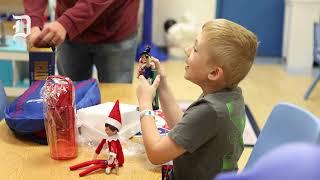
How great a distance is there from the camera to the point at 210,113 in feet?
4.03

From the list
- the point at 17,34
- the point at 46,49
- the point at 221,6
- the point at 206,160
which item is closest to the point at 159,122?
the point at 206,160

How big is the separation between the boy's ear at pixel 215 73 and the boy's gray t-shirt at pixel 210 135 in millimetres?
43

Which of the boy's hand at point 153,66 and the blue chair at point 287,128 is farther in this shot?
the boy's hand at point 153,66

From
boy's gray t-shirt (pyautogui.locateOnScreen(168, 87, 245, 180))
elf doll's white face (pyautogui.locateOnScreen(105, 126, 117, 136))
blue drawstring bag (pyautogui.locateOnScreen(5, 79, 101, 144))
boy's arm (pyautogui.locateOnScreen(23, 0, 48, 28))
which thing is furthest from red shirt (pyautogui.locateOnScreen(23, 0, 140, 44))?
boy's gray t-shirt (pyautogui.locateOnScreen(168, 87, 245, 180))

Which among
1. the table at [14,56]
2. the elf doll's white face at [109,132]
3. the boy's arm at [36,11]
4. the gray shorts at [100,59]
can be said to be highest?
the boy's arm at [36,11]

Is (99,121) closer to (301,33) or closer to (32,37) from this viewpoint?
(32,37)

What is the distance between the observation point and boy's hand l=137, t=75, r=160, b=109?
1312 mm

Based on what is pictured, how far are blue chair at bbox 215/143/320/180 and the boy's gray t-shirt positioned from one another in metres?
0.57

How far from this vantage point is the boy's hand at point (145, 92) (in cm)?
131

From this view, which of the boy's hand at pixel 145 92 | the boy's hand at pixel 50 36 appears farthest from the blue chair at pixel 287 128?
the boy's hand at pixel 50 36

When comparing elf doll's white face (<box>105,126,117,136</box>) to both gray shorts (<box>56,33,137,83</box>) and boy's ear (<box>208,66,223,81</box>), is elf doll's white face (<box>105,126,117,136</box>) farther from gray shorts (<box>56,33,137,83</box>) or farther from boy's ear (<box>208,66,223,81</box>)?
gray shorts (<box>56,33,137,83</box>)

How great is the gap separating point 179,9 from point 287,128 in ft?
12.8

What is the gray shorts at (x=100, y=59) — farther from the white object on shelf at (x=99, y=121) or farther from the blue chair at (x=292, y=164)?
the blue chair at (x=292, y=164)

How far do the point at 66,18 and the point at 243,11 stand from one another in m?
3.31
